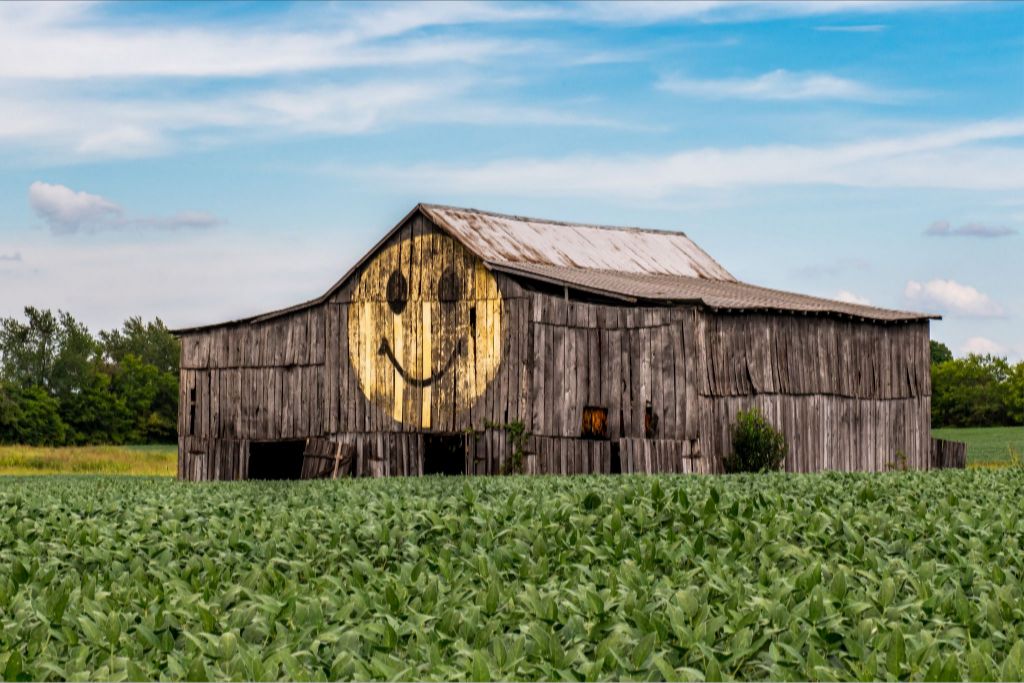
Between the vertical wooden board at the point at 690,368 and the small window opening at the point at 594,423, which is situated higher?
the vertical wooden board at the point at 690,368

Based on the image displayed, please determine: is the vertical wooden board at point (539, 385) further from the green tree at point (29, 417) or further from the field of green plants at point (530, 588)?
the green tree at point (29, 417)

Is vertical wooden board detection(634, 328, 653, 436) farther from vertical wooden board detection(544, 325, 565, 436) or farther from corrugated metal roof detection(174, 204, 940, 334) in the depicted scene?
vertical wooden board detection(544, 325, 565, 436)

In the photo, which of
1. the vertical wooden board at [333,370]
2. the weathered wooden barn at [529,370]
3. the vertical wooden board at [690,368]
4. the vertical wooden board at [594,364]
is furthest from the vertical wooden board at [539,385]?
the vertical wooden board at [333,370]

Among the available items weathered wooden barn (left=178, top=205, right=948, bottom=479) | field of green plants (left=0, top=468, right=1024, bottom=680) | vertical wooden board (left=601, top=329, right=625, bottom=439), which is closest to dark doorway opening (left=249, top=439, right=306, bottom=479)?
weathered wooden barn (left=178, top=205, right=948, bottom=479)

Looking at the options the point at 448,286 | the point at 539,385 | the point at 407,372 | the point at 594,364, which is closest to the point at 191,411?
the point at 407,372

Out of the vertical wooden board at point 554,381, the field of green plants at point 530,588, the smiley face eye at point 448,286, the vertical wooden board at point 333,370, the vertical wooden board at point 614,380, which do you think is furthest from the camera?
the vertical wooden board at point 333,370

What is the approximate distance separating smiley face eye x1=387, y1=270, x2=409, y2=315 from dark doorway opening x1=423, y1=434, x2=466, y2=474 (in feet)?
12.8

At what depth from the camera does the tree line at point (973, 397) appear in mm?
91938

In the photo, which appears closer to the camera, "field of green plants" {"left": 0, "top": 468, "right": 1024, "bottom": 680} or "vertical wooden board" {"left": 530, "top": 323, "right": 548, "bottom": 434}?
"field of green plants" {"left": 0, "top": 468, "right": 1024, "bottom": 680}

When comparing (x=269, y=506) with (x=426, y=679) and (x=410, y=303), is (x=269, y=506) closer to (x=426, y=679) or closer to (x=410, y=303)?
(x=426, y=679)

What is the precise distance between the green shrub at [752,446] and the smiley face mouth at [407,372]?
7253 millimetres

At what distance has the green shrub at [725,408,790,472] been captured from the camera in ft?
105

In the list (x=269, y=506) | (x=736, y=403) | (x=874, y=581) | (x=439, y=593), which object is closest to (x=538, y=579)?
(x=439, y=593)

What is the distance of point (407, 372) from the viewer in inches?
1399
